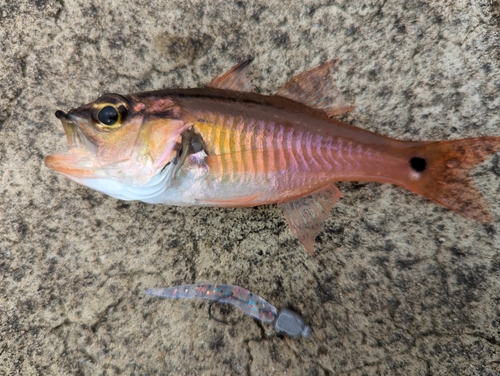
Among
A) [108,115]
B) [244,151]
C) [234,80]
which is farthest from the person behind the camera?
[234,80]

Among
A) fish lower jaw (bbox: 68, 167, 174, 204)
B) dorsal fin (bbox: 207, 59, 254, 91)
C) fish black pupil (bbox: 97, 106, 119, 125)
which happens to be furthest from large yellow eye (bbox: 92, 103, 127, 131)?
dorsal fin (bbox: 207, 59, 254, 91)

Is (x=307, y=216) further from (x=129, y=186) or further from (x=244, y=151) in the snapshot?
(x=129, y=186)

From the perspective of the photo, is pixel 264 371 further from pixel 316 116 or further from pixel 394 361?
pixel 316 116

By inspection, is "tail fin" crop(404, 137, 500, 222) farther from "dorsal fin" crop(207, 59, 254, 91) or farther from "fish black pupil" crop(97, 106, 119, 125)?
"fish black pupil" crop(97, 106, 119, 125)

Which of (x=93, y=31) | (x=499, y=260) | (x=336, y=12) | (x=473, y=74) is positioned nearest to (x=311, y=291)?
(x=499, y=260)

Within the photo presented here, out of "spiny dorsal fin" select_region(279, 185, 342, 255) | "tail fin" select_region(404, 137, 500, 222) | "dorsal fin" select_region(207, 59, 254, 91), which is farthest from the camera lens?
"spiny dorsal fin" select_region(279, 185, 342, 255)

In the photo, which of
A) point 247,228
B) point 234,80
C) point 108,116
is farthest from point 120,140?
point 247,228

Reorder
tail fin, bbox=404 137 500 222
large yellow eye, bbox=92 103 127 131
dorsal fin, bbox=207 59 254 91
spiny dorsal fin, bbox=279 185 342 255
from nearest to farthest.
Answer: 1. large yellow eye, bbox=92 103 127 131
2. tail fin, bbox=404 137 500 222
3. dorsal fin, bbox=207 59 254 91
4. spiny dorsal fin, bbox=279 185 342 255
